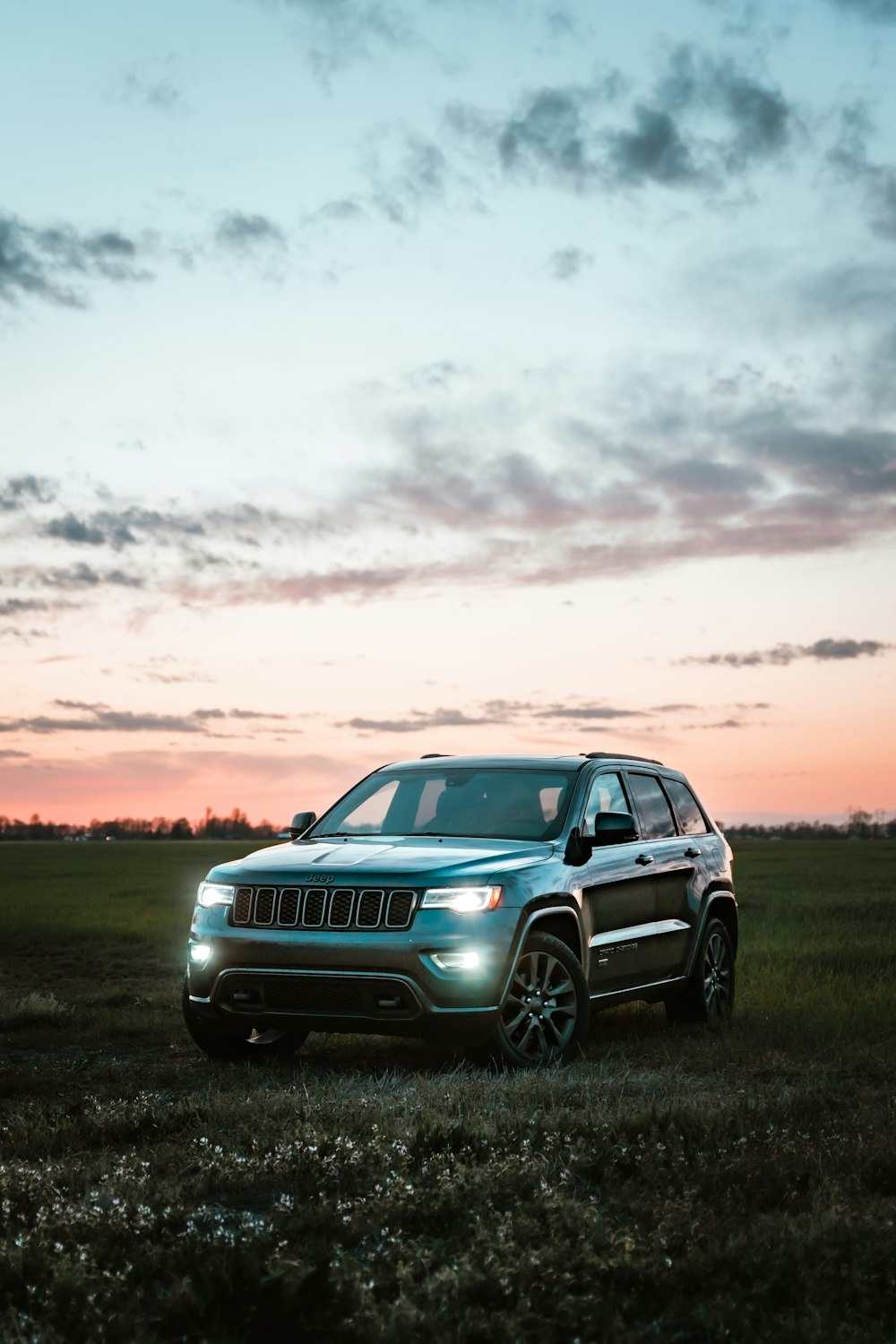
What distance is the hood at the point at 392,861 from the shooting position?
8.78m

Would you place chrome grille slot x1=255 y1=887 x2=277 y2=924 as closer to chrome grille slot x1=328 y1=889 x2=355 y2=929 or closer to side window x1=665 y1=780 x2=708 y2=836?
chrome grille slot x1=328 y1=889 x2=355 y2=929

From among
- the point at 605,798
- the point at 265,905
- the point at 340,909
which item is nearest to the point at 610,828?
the point at 605,798

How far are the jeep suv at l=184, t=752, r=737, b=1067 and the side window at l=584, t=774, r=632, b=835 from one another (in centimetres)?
2

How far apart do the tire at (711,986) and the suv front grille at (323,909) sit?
12.1 ft

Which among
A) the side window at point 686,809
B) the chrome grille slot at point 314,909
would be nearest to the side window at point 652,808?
the side window at point 686,809

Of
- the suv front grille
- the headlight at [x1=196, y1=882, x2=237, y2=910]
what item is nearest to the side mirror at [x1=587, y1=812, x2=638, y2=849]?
the suv front grille

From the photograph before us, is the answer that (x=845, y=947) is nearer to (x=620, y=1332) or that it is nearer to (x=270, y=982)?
(x=270, y=982)

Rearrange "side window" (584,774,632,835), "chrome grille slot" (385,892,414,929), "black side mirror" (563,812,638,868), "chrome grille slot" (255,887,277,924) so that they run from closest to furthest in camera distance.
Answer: "chrome grille slot" (385,892,414,929) < "chrome grille slot" (255,887,277,924) < "black side mirror" (563,812,638,868) < "side window" (584,774,632,835)

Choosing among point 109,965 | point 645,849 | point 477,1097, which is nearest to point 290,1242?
point 477,1097

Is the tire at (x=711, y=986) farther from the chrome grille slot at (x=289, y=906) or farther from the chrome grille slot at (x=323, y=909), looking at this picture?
the chrome grille slot at (x=289, y=906)

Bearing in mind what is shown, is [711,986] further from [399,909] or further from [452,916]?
[399,909]

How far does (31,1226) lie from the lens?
5.08 m

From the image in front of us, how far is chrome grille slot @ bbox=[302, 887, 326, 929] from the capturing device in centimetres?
885

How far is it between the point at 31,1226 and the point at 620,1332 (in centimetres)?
211
